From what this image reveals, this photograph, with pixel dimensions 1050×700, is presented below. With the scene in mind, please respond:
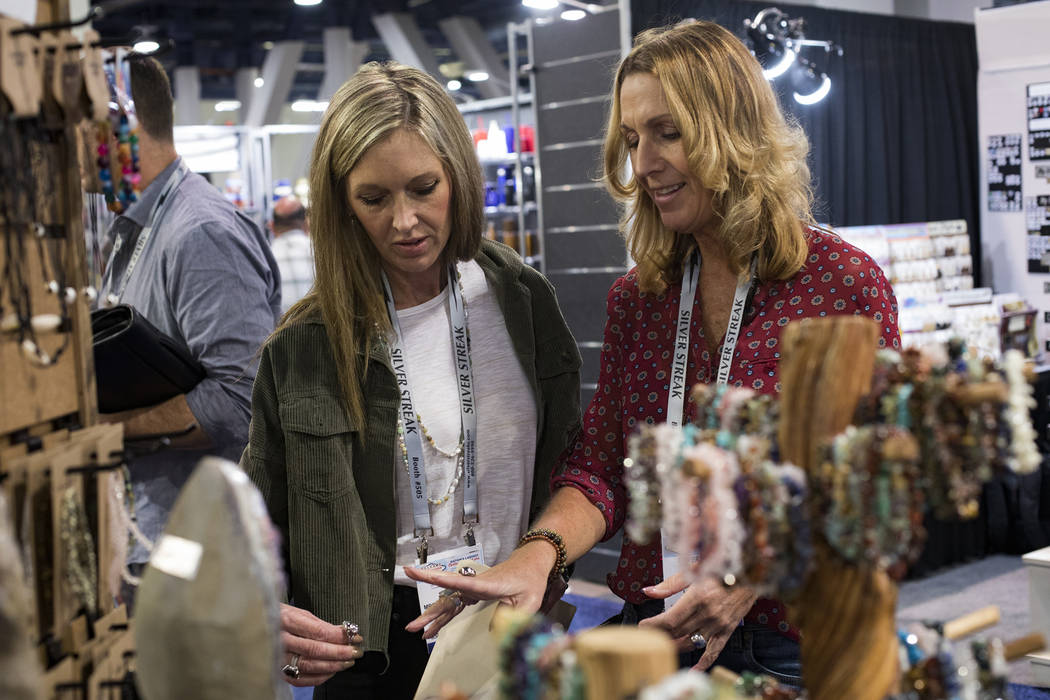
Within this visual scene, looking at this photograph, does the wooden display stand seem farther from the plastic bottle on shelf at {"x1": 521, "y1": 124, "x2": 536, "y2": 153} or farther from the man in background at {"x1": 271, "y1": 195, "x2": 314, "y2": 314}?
the man in background at {"x1": 271, "y1": 195, "x2": 314, "y2": 314}

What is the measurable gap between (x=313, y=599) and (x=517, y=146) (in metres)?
4.67

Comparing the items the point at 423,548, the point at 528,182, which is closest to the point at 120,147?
the point at 423,548

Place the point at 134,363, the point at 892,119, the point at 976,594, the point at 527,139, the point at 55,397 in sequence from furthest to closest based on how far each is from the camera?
1. the point at 892,119
2. the point at 527,139
3. the point at 976,594
4. the point at 134,363
5. the point at 55,397

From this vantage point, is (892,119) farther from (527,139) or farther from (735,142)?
(735,142)

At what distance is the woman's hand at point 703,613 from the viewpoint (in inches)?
58.4

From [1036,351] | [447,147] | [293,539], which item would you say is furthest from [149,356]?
[1036,351]

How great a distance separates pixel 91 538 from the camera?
1.01 metres

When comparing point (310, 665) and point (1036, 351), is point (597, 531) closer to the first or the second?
point (310, 665)

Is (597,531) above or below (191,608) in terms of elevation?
below

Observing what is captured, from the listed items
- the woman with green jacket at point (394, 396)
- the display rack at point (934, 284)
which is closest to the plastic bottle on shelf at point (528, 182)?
the display rack at point (934, 284)

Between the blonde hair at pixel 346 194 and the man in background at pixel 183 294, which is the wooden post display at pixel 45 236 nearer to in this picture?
the blonde hair at pixel 346 194

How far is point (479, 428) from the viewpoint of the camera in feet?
6.00

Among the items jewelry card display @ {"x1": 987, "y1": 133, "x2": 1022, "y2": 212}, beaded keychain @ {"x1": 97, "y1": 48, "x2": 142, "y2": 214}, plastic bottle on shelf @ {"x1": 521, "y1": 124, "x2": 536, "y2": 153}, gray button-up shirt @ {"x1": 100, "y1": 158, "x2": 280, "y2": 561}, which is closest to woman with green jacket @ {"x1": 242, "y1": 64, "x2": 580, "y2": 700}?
beaded keychain @ {"x1": 97, "y1": 48, "x2": 142, "y2": 214}

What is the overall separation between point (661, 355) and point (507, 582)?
0.45 meters
